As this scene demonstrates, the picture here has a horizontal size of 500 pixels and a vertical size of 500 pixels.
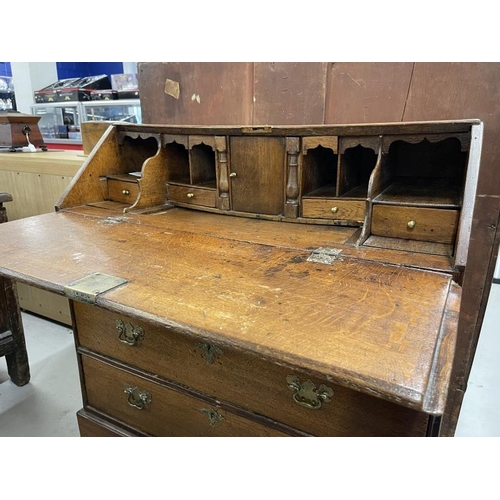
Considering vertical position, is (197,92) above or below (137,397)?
above

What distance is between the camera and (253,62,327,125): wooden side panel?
64.4 inches

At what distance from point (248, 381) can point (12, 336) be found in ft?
5.18

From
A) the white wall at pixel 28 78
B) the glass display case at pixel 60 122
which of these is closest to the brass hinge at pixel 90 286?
the glass display case at pixel 60 122

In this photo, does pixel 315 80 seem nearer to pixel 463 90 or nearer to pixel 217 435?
pixel 463 90

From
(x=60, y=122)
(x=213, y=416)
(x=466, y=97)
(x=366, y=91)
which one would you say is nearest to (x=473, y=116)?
(x=466, y=97)

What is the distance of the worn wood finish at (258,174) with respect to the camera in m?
1.39

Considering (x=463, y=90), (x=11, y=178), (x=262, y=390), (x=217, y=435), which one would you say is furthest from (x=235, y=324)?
(x=11, y=178)

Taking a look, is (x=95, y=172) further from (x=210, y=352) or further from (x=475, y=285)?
(x=475, y=285)

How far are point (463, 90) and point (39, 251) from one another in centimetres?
142

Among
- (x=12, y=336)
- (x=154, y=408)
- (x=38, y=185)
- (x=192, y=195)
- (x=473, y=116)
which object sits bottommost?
(x=12, y=336)

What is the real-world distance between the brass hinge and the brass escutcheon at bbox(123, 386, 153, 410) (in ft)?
1.45

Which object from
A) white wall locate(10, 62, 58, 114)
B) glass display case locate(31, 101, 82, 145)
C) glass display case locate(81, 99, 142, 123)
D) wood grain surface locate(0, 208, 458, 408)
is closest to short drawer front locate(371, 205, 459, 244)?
wood grain surface locate(0, 208, 458, 408)

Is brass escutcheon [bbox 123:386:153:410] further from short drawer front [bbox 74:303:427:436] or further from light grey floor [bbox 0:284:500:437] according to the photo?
light grey floor [bbox 0:284:500:437]

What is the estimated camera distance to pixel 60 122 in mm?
4172
